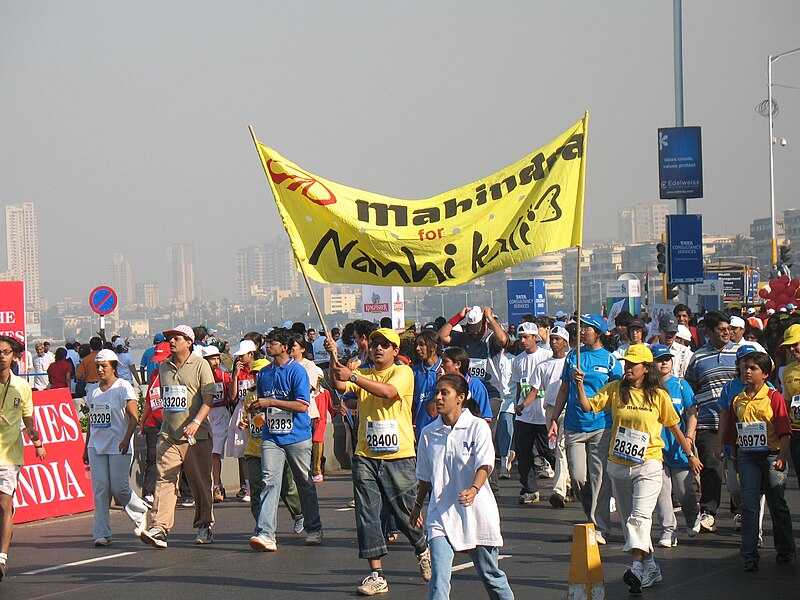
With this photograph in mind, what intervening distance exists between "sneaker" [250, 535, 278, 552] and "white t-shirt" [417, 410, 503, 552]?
3.36 metres

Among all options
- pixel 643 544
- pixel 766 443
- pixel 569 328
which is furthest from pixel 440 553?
pixel 569 328

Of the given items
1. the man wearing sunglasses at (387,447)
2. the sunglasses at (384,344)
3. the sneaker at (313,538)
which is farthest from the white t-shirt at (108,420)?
the sunglasses at (384,344)

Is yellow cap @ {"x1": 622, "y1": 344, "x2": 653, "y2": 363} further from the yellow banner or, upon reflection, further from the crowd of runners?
the yellow banner

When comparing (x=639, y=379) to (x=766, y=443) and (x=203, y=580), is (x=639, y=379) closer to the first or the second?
(x=766, y=443)

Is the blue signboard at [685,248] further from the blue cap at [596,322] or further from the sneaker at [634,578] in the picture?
the sneaker at [634,578]

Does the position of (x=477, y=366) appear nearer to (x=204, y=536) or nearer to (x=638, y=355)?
(x=204, y=536)

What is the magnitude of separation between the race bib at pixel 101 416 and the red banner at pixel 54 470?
2.43 metres

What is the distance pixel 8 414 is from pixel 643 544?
529cm

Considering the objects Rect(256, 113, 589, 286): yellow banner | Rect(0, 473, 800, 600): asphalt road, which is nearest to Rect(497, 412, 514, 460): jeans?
Rect(0, 473, 800, 600): asphalt road

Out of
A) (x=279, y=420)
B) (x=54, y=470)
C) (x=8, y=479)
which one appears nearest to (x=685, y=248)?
(x=54, y=470)

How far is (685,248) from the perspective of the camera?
25094 millimetres

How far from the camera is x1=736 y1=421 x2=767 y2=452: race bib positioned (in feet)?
30.3

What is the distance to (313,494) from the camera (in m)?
10.6

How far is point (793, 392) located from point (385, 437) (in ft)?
11.0
